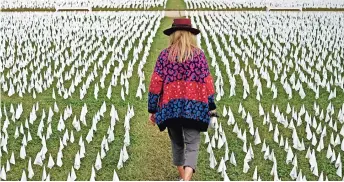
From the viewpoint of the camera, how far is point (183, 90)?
17.5ft

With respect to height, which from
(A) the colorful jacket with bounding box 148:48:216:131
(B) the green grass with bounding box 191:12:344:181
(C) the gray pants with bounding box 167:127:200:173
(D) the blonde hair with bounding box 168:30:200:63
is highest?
(D) the blonde hair with bounding box 168:30:200:63

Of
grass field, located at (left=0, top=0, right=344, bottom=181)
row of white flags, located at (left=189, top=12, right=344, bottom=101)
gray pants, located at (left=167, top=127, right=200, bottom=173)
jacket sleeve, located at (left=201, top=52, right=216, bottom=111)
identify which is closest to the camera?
jacket sleeve, located at (left=201, top=52, right=216, bottom=111)

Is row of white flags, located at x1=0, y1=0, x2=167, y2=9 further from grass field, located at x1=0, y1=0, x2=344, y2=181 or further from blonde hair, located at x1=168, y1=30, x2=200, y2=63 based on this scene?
blonde hair, located at x1=168, y1=30, x2=200, y2=63

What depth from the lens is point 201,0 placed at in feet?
117

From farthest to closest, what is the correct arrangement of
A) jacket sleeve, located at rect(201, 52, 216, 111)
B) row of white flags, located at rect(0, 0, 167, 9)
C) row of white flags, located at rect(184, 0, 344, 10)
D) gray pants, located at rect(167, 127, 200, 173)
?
row of white flags, located at rect(0, 0, 167, 9) → row of white flags, located at rect(184, 0, 344, 10) → gray pants, located at rect(167, 127, 200, 173) → jacket sleeve, located at rect(201, 52, 216, 111)

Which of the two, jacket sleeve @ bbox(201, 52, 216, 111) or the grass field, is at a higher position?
jacket sleeve @ bbox(201, 52, 216, 111)

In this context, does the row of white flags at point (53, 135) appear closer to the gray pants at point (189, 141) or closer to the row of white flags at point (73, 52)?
the gray pants at point (189, 141)

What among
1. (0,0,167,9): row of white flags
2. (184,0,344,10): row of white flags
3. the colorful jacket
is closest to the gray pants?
the colorful jacket

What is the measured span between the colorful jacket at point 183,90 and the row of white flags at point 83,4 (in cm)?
2611

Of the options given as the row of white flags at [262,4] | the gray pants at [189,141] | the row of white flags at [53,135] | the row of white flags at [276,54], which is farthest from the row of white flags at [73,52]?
the row of white flags at [262,4]

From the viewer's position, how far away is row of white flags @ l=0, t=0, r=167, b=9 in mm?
31516

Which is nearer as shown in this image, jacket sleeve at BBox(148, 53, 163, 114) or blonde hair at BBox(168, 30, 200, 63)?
blonde hair at BBox(168, 30, 200, 63)

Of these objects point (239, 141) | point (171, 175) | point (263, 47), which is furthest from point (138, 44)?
point (171, 175)

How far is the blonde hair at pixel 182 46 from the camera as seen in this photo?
5191mm
